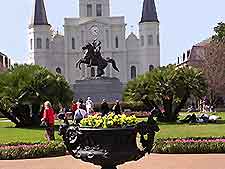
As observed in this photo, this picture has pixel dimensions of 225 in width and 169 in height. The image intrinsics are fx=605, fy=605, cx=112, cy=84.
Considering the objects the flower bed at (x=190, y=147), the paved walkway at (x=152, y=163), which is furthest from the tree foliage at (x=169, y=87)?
the paved walkway at (x=152, y=163)

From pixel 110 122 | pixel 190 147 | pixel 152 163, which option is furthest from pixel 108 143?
pixel 190 147

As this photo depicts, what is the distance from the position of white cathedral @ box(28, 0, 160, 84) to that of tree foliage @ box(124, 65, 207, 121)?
78142 millimetres

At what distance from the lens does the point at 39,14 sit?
11875 cm

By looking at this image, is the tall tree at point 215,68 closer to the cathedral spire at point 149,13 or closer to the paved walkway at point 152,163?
the cathedral spire at point 149,13

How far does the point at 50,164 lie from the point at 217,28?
69.8 meters

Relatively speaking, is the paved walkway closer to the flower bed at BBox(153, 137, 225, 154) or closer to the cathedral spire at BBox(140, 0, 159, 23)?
the flower bed at BBox(153, 137, 225, 154)

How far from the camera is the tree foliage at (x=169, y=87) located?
38406 mm

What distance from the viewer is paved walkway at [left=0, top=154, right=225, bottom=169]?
16.3 m

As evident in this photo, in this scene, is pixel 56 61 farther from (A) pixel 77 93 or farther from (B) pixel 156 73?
(B) pixel 156 73

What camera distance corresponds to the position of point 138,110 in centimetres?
5631

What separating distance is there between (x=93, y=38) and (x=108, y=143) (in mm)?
108707

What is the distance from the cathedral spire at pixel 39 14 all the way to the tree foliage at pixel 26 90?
81.3 m

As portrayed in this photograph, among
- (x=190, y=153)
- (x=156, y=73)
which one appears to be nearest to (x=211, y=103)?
(x=156, y=73)

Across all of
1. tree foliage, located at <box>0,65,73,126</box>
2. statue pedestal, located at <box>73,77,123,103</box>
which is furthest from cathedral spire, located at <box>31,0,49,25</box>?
tree foliage, located at <box>0,65,73,126</box>
